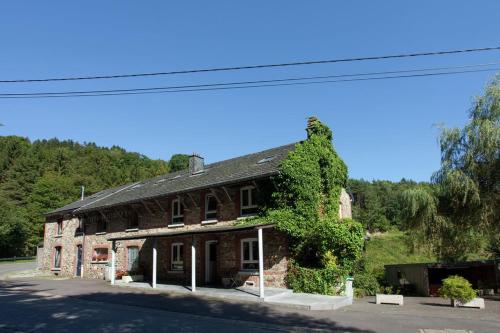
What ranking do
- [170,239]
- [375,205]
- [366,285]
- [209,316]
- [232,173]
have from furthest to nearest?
[375,205] < [170,239] < [232,173] < [366,285] < [209,316]

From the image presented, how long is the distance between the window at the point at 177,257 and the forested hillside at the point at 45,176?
36.7 m

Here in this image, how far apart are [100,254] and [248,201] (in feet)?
43.0

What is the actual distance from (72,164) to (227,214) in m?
64.7

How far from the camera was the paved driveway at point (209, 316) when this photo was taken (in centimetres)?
1007

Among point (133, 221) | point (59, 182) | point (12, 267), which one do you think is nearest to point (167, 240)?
point (133, 221)

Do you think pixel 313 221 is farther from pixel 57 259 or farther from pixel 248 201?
pixel 57 259

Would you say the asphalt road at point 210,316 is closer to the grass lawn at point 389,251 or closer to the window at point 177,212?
the window at point 177,212

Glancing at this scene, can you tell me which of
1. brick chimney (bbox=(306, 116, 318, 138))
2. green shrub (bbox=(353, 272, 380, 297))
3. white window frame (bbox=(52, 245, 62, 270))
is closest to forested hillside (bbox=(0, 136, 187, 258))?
white window frame (bbox=(52, 245, 62, 270))

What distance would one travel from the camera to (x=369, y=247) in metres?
49.2

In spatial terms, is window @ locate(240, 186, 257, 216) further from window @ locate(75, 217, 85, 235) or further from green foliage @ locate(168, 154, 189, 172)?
green foliage @ locate(168, 154, 189, 172)

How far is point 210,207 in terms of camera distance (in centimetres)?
2047

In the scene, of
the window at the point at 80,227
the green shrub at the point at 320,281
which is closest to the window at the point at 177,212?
the green shrub at the point at 320,281

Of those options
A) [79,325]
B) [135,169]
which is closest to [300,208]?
[79,325]

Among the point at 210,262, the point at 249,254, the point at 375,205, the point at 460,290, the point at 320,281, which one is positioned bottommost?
the point at 460,290
